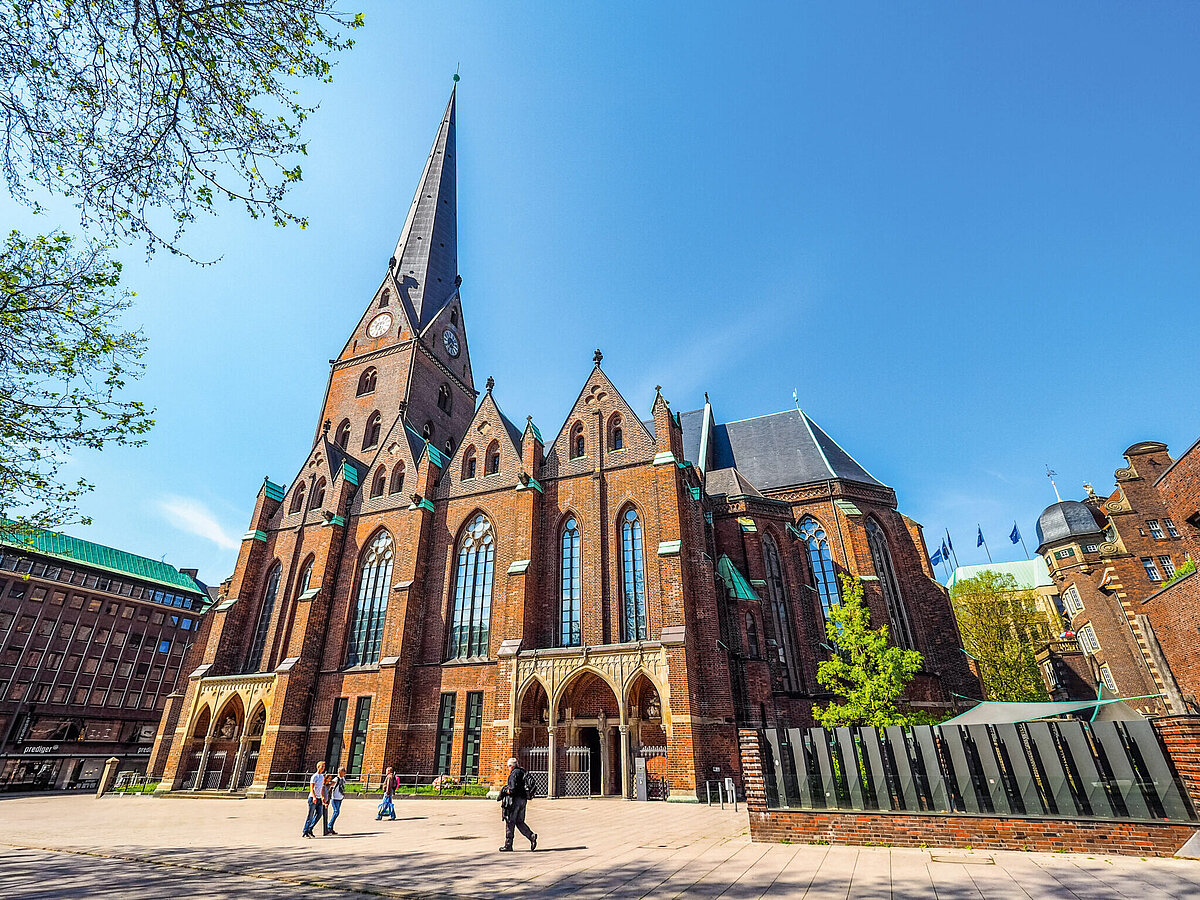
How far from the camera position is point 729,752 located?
1917cm

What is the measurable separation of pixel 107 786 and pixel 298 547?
1273 cm

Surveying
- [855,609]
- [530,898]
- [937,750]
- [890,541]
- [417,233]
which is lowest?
[530,898]

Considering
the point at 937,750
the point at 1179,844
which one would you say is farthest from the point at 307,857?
the point at 1179,844

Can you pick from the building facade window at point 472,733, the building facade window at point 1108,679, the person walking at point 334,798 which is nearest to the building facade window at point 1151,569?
the building facade window at point 1108,679

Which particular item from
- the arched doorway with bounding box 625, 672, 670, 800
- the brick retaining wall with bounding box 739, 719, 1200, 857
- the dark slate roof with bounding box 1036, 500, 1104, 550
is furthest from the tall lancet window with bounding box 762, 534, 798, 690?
the dark slate roof with bounding box 1036, 500, 1104, 550

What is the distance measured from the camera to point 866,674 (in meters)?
Answer: 21.9

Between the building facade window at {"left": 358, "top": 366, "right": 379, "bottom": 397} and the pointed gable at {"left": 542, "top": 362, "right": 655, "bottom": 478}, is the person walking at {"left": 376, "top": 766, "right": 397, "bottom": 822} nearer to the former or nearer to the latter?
the pointed gable at {"left": 542, "top": 362, "right": 655, "bottom": 478}

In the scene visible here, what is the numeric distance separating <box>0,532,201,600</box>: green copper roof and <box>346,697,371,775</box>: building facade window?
111ft

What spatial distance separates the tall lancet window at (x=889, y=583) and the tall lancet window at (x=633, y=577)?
12.1 meters

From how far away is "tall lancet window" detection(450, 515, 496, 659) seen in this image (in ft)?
80.9

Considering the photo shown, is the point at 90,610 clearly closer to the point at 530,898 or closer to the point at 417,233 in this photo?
the point at 417,233

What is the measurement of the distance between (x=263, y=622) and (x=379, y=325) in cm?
2215

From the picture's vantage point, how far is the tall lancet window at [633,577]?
72.6ft

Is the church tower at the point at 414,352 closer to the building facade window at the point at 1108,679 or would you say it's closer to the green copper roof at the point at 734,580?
the green copper roof at the point at 734,580
